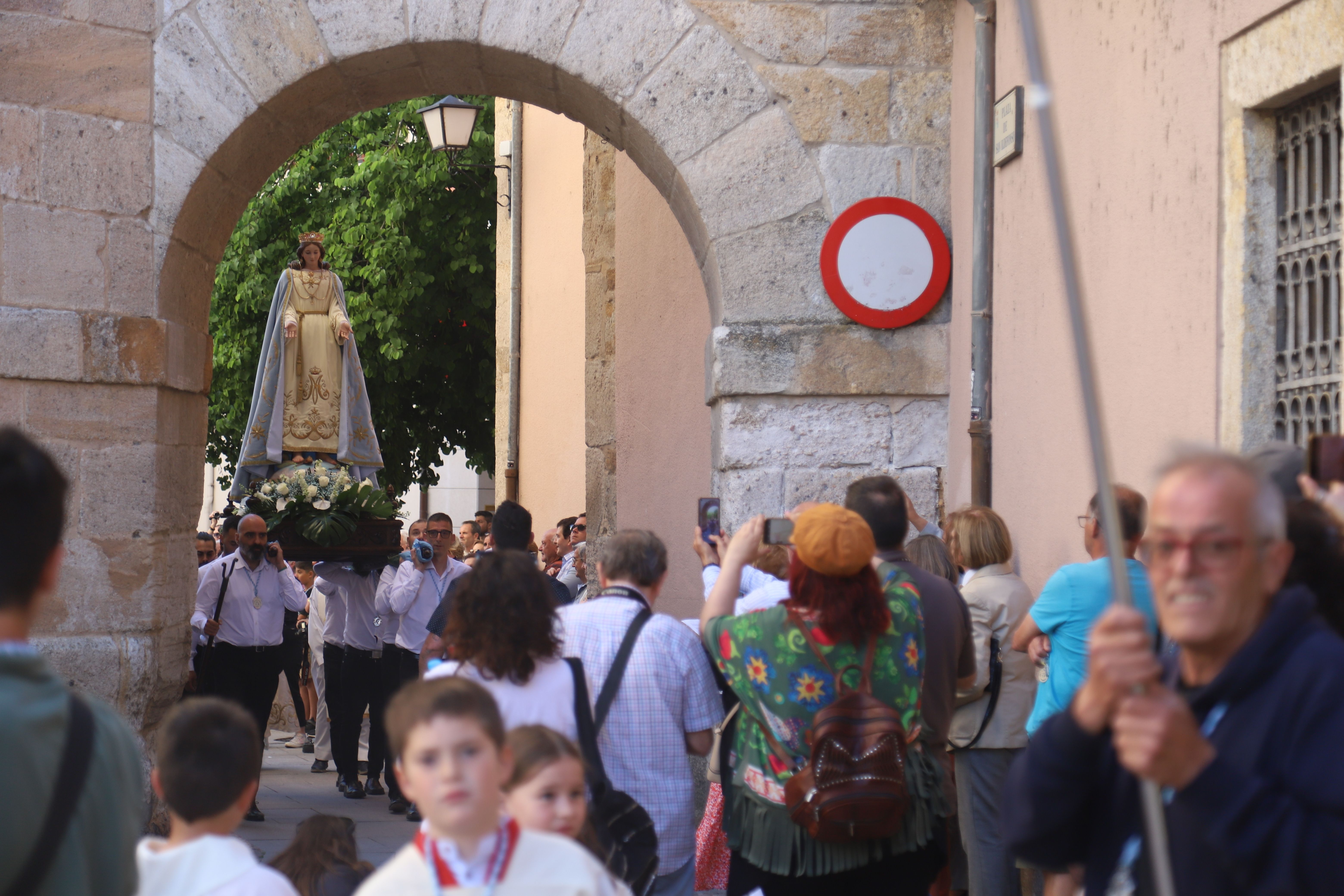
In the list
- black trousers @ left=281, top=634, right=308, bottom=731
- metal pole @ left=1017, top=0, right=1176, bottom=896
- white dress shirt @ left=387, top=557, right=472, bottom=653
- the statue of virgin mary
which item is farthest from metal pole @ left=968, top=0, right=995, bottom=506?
metal pole @ left=1017, top=0, right=1176, bottom=896

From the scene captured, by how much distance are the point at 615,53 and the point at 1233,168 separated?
3.01 metres

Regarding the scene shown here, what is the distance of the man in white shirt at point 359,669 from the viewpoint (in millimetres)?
8484

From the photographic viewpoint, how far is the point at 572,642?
11.9 ft

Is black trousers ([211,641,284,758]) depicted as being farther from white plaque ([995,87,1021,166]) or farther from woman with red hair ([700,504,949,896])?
woman with red hair ([700,504,949,896])

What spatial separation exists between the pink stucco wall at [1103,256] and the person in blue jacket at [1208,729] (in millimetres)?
2566

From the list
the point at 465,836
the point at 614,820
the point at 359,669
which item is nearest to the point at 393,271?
the point at 359,669

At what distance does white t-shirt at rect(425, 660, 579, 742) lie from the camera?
10.7 ft

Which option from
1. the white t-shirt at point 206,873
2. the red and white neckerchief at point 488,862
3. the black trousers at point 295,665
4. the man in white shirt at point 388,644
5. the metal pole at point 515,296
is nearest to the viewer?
the red and white neckerchief at point 488,862

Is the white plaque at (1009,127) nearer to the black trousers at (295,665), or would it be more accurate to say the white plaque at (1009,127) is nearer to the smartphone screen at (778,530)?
the smartphone screen at (778,530)

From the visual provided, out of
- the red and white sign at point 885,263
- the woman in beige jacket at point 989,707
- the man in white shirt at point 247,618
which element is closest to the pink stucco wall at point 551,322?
the man in white shirt at point 247,618

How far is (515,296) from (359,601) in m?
6.63

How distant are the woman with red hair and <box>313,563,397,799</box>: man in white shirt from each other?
A: 17.6 feet

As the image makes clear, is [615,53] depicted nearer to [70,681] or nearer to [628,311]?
[70,681]

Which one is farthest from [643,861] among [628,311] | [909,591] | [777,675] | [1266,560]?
[628,311]
